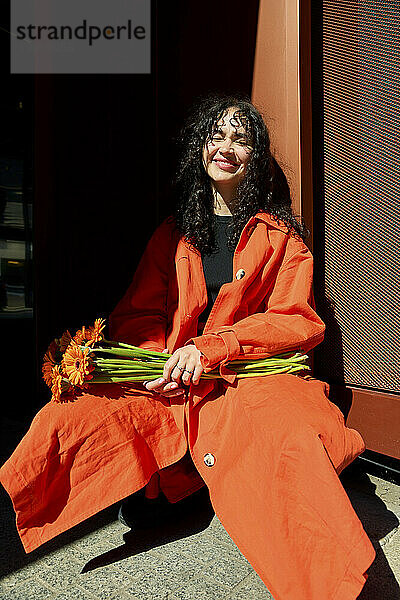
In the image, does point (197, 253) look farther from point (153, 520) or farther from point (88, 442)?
point (153, 520)

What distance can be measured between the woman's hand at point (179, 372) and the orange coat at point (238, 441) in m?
0.04

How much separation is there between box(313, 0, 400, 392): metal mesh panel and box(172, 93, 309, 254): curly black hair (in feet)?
0.80

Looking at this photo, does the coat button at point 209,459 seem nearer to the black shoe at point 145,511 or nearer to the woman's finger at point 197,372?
the woman's finger at point 197,372

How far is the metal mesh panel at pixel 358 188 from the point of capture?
237 cm

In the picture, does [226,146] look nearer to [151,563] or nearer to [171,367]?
[171,367]

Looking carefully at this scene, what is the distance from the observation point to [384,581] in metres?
1.84

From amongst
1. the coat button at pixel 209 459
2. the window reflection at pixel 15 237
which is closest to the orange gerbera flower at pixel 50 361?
the coat button at pixel 209 459

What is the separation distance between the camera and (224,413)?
73.9 inches

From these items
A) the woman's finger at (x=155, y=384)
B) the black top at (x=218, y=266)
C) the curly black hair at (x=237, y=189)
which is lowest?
the woman's finger at (x=155, y=384)

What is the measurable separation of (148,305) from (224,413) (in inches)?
24.8

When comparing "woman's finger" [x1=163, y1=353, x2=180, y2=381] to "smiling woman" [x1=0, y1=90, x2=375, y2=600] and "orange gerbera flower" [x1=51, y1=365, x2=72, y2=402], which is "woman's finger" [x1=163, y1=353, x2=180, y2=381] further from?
"orange gerbera flower" [x1=51, y1=365, x2=72, y2=402]

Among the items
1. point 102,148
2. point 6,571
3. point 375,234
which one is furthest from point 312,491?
point 102,148

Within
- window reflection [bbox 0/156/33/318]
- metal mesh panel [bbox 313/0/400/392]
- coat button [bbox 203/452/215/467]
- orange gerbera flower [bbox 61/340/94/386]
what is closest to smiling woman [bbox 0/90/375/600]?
coat button [bbox 203/452/215/467]

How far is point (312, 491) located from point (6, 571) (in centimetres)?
108
